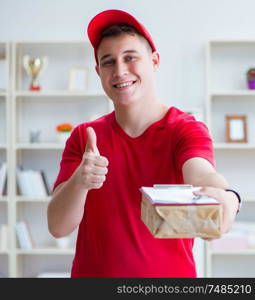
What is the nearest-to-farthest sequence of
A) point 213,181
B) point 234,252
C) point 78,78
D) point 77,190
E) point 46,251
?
point 213,181 < point 77,190 < point 234,252 < point 46,251 < point 78,78

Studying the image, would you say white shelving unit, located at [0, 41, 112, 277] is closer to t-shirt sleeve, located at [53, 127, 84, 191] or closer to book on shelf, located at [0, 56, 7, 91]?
book on shelf, located at [0, 56, 7, 91]

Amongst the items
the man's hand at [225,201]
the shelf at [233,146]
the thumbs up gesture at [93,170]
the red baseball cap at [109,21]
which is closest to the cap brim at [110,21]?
the red baseball cap at [109,21]

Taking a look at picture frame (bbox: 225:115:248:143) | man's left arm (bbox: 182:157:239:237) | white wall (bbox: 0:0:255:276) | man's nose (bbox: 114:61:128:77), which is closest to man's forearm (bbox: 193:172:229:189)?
man's left arm (bbox: 182:157:239:237)

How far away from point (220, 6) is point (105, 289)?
2.95 metres

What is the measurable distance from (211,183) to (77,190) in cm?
23

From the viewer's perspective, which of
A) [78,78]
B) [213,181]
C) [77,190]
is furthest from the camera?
[78,78]

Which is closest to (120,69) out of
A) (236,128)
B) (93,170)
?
(93,170)

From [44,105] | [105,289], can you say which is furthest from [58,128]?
[105,289]

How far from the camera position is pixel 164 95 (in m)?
3.37

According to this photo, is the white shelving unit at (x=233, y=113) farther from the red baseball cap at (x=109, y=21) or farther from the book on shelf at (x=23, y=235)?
the red baseball cap at (x=109, y=21)

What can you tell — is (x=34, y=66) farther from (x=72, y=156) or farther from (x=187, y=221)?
(x=187, y=221)

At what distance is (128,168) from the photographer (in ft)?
3.21

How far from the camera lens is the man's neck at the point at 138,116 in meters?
1.01

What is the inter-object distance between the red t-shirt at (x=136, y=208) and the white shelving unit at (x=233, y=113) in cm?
238
